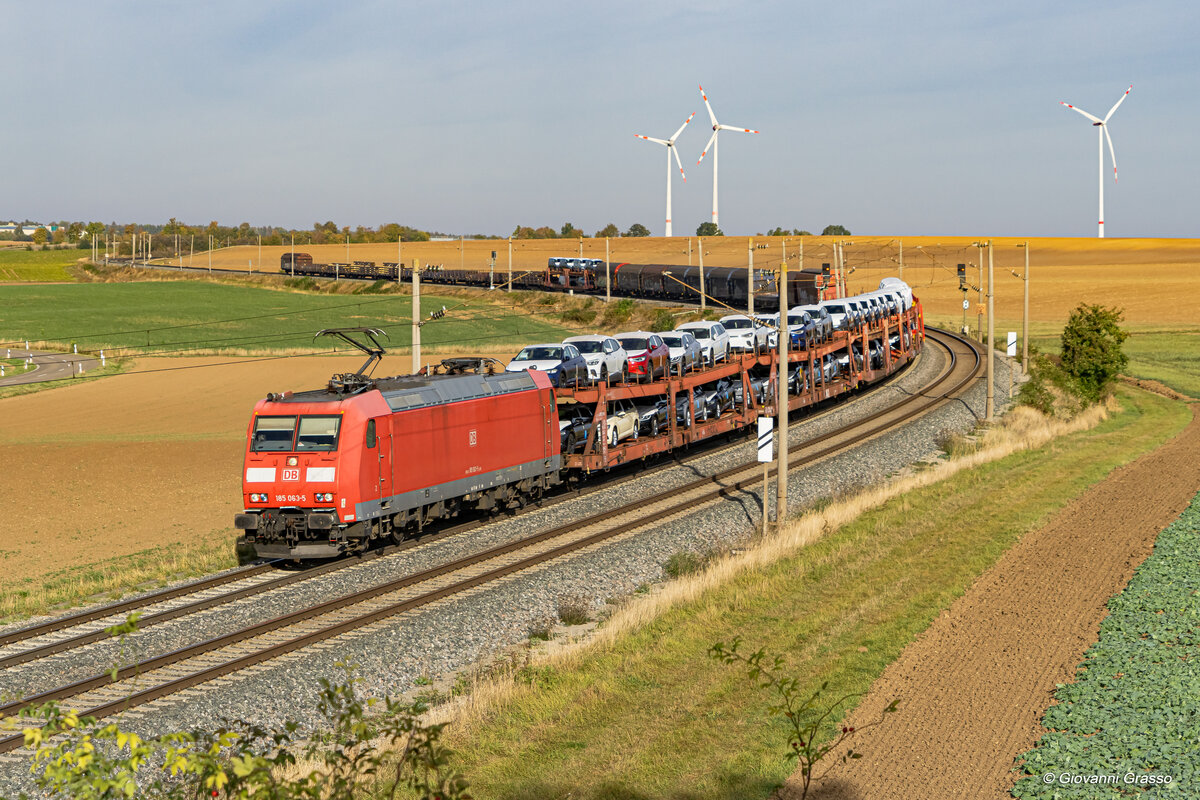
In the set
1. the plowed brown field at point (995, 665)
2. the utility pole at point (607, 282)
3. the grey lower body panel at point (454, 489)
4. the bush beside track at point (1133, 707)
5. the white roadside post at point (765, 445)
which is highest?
the utility pole at point (607, 282)

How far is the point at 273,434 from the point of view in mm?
23750

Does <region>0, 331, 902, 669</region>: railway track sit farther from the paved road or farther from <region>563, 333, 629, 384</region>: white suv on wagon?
the paved road

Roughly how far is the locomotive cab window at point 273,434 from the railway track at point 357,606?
2.69 m

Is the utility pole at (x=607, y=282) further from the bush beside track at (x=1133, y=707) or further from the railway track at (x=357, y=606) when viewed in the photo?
the bush beside track at (x=1133, y=707)

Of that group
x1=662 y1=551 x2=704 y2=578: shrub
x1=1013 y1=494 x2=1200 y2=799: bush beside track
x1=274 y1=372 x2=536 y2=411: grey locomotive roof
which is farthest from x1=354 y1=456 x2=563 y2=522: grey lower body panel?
x1=1013 y1=494 x2=1200 y2=799: bush beside track

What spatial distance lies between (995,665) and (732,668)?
143 inches

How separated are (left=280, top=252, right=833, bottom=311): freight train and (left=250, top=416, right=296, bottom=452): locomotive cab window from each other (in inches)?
1445

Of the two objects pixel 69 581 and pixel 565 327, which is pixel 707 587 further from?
pixel 565 327

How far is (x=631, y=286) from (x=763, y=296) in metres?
22.5

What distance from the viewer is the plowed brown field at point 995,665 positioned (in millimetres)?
12008

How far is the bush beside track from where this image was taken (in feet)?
38.1

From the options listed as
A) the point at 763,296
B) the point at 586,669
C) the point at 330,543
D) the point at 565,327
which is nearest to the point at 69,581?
the point at 330,543

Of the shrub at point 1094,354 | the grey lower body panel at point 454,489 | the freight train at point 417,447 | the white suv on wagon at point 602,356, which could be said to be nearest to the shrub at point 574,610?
the grey lower body panel at point 454,489

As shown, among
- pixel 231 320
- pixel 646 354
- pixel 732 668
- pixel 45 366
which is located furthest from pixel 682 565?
pixel 231 320
